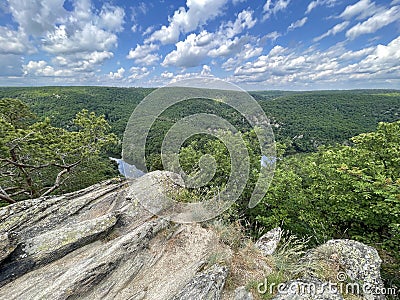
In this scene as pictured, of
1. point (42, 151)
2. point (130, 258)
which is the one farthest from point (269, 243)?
point (42, 151)

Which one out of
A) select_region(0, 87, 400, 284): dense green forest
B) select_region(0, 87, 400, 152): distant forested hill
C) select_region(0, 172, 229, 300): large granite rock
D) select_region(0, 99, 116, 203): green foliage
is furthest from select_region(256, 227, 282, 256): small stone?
select_region(0, 87, 400, 152): distant forested hill

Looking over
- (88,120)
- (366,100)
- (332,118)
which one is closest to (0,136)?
(88,120)

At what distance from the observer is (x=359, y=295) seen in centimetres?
493

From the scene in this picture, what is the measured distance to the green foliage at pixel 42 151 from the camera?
11922 millimetres

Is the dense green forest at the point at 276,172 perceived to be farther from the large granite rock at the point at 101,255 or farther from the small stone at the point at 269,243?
the large granite rock at the point at 101,255

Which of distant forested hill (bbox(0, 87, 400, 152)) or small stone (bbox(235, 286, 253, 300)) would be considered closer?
small stone (bbox(235, 286, 253, 300))

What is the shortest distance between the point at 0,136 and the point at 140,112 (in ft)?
27.2

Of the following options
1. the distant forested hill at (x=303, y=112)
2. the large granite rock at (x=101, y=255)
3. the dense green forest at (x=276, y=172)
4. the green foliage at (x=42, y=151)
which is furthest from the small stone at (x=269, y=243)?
the distant forested hill at (x=303, y=112)

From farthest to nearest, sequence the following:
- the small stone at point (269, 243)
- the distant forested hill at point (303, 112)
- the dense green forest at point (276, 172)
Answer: the distant forested hill at point (303, 112), the dense green forest at point (276, 172), the small stone at point (269, 243)

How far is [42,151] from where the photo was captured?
40.3 feet

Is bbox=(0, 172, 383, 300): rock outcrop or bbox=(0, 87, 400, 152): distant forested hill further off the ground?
bbox=(0, 172, 383, 300): rock outcrop

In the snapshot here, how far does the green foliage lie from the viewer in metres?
11.9

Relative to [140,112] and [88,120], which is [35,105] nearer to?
[88,120]

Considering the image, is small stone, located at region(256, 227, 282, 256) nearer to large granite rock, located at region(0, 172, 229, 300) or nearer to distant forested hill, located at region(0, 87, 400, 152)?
large granite rock, located at region(0, 172, 229, 300)
